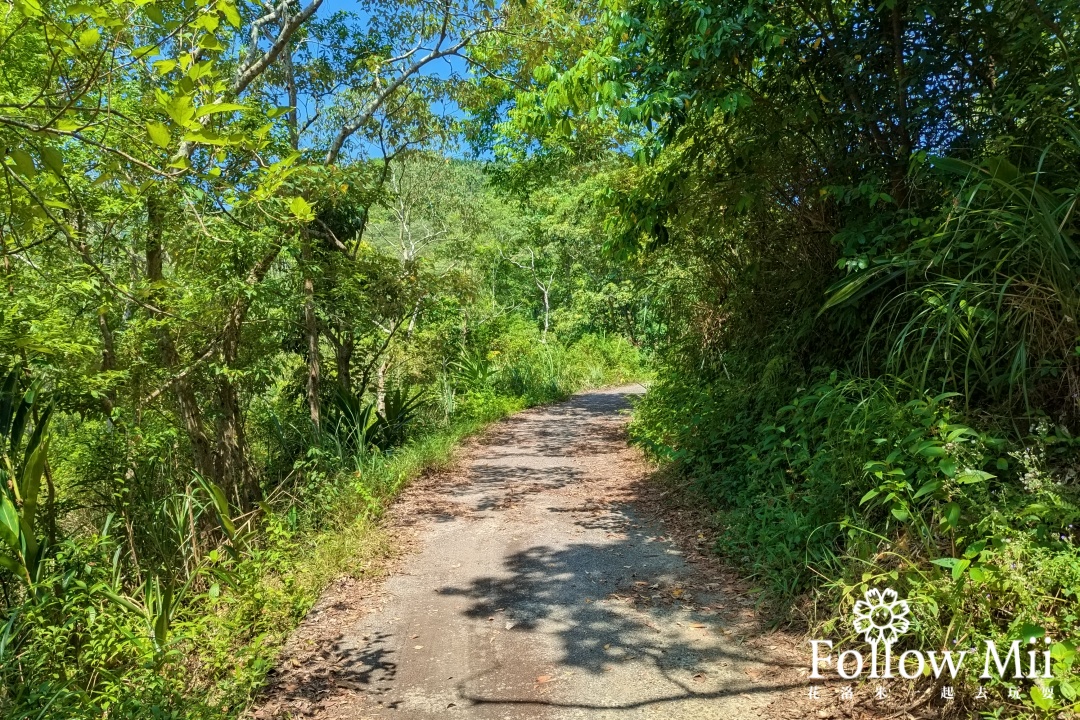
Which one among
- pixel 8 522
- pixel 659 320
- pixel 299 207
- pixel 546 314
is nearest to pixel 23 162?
pixel 299 207

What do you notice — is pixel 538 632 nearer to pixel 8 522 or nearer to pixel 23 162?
pixel 8 522

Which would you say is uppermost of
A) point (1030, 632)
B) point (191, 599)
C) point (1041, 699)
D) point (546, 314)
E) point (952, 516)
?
point (546, 314)

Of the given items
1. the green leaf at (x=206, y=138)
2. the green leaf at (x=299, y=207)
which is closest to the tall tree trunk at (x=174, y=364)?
the green leaf at (x=299, y=207)

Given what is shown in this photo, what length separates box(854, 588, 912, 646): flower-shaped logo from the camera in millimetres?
2895

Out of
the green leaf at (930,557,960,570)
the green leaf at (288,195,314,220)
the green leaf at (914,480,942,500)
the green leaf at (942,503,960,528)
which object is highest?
the green leaf at (288,195,314,220)

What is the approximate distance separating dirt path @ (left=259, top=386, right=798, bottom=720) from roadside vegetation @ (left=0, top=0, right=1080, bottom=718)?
1.09 feet

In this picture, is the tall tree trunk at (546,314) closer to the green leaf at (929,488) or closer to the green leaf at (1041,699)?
the green leaf at (929,488)

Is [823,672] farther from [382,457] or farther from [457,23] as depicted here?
[457,23]

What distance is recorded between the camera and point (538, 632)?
147 inches

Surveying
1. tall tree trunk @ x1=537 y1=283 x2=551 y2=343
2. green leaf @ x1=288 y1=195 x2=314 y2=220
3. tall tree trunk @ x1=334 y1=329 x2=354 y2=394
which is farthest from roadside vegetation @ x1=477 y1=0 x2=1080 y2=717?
tall tree trunk @ x1=537 y1=283 x2=551 y2=343

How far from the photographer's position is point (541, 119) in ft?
18.6

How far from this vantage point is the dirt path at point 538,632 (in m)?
3.08

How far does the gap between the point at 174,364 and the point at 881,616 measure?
17.5 feet

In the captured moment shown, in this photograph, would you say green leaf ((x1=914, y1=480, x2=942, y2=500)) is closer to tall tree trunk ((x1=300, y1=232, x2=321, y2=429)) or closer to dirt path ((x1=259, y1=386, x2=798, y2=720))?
dirt path ((x1=259, y1=386, x2=798, y2=720))
